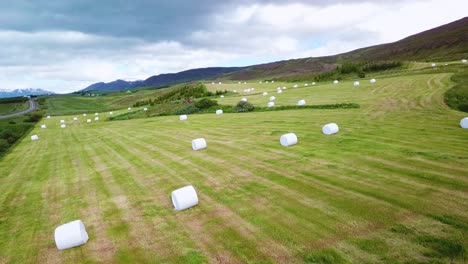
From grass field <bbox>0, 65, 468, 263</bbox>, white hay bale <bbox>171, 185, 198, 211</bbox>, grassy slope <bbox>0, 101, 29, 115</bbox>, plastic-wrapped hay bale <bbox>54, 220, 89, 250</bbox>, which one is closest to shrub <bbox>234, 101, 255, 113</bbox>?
grass field <bbox>0, 65, 468, 263</bbox>

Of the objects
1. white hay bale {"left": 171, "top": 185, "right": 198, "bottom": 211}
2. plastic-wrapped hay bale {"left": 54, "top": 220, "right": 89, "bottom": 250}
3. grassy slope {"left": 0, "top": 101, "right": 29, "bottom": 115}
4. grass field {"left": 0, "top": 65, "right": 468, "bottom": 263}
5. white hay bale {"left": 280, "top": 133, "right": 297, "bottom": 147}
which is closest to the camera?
grass field {"left": 0, "top": 65, "right": 468, "bottom": 263}

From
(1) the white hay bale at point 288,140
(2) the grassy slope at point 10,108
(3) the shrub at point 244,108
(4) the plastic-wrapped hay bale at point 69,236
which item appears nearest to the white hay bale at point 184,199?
(4) the plastic-wrapped hay bale at point 69,236

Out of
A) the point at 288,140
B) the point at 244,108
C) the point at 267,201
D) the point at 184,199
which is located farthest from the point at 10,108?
the point at 267,201

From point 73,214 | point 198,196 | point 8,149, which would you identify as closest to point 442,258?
point 198,196

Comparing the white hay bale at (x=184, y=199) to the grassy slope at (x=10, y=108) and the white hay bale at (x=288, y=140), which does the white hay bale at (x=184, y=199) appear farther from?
the grassy slope at (x=10, y=108)

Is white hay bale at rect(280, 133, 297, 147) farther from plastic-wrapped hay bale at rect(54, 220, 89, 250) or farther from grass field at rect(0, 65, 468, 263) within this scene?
plastic-wrapped hay bale at rect(54, 220, 89, 250)

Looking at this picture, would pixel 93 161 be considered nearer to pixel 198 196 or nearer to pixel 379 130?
pixel 198 196
